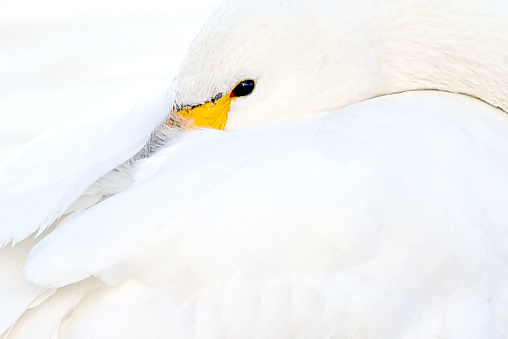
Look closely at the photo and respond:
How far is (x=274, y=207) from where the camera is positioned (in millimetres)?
2246

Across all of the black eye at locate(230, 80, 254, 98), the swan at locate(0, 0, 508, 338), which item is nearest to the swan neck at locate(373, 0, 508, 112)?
the swan at locate(0, 0, 508, 338)

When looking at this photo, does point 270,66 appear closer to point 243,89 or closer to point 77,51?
point 243,89

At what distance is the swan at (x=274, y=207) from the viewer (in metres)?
2.20

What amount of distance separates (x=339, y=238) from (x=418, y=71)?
0.61m

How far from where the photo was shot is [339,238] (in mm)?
2223

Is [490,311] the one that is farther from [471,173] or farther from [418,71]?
[418,71]

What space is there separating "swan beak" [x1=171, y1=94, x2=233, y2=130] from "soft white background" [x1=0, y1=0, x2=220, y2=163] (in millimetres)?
1971

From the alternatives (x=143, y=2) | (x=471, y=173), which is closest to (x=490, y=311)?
(x=471, y=173)

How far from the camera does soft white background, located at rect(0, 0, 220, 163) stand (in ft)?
15.9

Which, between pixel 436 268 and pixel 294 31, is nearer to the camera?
pixel 436 268

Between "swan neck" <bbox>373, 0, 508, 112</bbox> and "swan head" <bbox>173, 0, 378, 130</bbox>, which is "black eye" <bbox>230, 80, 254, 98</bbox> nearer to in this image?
"swan head" <bbox>173, 0, 378, 130</bbox>

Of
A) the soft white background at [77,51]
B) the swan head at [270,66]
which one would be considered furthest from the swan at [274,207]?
the soft white background at [77,51]

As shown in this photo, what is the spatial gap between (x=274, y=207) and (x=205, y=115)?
443 millimetres

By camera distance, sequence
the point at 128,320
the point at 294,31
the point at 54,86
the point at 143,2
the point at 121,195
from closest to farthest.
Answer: the point at 128,320
the point at 121,195
the point at 294,31
the point at 54,86
the point at 143,2
